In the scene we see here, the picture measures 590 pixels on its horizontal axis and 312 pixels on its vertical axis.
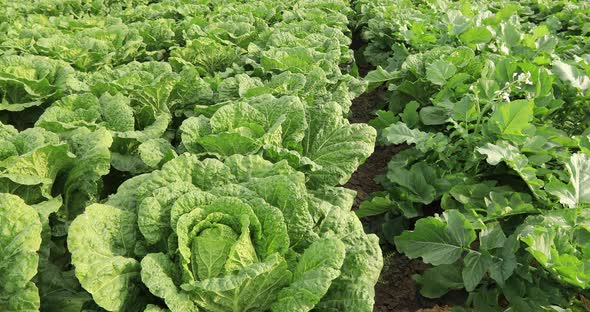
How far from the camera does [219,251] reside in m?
1.81

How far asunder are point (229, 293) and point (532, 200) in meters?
2.09

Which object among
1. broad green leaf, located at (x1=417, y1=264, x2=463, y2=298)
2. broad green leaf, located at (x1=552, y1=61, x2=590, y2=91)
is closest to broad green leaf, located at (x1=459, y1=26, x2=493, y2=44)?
broad green leaf, located at (x1=552, y1=61, x2=590, y2=91)

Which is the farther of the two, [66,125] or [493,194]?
[493,194]

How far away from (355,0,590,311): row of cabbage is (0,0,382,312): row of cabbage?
674mm

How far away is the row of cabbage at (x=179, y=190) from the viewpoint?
178 cm

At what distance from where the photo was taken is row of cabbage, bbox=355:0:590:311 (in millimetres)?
2498

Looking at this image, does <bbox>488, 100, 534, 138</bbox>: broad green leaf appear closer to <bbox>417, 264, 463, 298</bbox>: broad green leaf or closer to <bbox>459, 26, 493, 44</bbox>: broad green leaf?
<bbox>417, 264, 463, 298</bbox>: broad green leaf

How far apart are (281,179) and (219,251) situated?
1.29 feet

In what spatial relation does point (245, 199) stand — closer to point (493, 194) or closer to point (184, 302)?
point (184, 302)

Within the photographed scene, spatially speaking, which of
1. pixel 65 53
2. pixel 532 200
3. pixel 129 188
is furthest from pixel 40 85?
pixel 532 200

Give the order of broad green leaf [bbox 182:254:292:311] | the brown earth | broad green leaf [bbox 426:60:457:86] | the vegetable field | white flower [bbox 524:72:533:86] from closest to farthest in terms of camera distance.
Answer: broad green leaf [bbox 182:254:292:311]
the vegetable field
the brown earth
white flower [bbox 524:72:533:86]
broad green leaf [bbox 426:60:457:86]

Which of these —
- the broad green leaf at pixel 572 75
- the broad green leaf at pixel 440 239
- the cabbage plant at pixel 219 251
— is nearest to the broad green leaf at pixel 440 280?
the broad green leaf at pixel 440 239

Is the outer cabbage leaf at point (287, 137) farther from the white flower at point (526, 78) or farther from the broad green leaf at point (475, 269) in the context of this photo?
the white flower at point (526, 78)

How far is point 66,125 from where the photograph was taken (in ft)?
8.77
